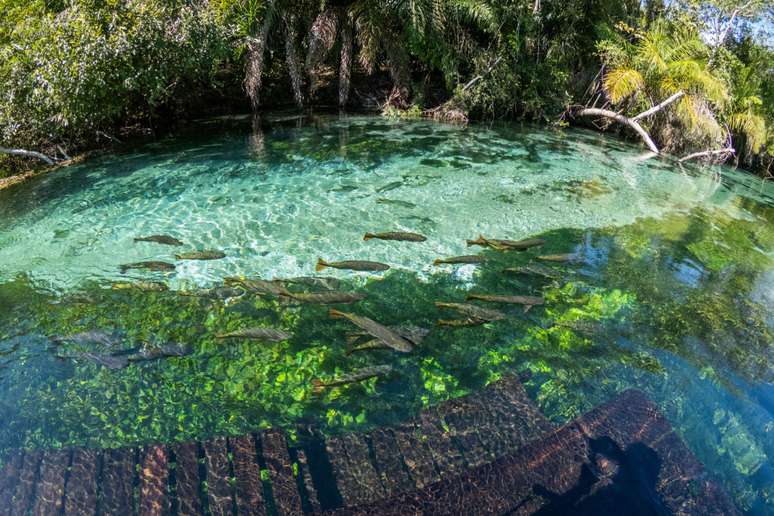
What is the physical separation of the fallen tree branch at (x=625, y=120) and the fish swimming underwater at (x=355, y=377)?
594 inches

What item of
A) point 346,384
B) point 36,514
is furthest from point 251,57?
point 36,514

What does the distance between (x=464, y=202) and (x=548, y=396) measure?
5.72 meters

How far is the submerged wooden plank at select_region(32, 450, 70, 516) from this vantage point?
3541 mm

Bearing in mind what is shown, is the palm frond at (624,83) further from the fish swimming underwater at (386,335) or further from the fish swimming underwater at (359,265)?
the fish swimming underwater at (386,335)

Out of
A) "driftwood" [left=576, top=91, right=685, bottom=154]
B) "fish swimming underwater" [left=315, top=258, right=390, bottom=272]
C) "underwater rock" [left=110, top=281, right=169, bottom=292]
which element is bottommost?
"underwater rock" [left=110, top=281, right=169, bottom=292]

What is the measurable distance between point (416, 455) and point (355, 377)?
0.90 meters

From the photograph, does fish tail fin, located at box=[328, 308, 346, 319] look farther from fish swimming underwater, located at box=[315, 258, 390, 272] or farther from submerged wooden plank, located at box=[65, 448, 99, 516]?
submerged wooden plank, located at box=[65, 448, 99, 516]

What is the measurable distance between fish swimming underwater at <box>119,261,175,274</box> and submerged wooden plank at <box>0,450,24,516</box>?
2818 mm

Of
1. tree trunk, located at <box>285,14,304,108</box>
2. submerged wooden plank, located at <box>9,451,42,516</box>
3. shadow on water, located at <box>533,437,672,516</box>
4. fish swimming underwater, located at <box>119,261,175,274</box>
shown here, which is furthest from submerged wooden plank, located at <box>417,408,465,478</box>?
tree trunk, located at <box>285,14,304,108</box>

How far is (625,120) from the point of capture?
16.8 metres

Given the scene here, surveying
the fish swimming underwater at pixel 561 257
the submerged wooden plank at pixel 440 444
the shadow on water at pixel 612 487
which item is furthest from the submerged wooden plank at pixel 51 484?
the fish swimming underwater at pixel 561 257

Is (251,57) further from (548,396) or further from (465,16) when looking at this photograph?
(548,396)

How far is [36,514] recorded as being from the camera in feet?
11.5

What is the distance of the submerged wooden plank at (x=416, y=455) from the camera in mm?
3879
